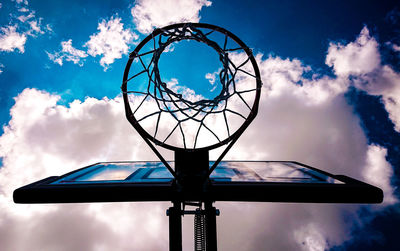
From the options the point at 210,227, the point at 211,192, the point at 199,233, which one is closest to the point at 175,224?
the point at 199,233

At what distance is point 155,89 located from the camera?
2.58 metres

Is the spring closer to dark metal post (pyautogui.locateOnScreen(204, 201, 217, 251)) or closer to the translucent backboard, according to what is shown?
dark metal post (pyautogui.locateOnScreen(204, 201, 217, 251))

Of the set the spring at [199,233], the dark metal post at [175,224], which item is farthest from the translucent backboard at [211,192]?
the spring at [199,233]

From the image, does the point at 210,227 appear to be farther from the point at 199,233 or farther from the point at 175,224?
the point at 175,224

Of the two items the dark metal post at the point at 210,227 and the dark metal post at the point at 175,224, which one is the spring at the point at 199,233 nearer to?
the dark metal post at the point at 210,227

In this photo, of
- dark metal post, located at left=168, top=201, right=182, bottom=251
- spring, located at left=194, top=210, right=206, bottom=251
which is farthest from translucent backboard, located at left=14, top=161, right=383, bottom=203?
spring, located at left=194, top=210, right=206, bottom=251

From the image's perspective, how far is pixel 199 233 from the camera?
7.80ft

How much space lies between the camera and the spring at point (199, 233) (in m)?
2.33

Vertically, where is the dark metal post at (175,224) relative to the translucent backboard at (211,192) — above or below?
below

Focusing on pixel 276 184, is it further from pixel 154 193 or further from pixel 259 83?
pixel 154 193

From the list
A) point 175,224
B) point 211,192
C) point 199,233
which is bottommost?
point 199,233

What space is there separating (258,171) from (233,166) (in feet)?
1.85

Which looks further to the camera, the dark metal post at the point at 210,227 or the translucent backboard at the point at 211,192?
the dark metal post at the point at 210,227

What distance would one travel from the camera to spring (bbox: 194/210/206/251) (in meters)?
2.33
